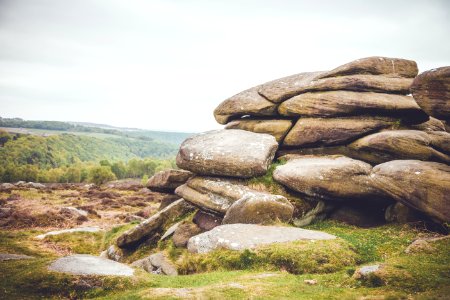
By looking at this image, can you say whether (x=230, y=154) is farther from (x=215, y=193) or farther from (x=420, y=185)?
(x=420, y=185)

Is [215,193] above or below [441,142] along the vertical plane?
below

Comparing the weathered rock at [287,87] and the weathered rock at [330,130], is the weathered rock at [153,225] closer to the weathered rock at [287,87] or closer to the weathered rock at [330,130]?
the weathered rock at [330,130]

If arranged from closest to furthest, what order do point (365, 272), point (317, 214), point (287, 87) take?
point (365, 272) → point (317, 214) → point (287, 87)

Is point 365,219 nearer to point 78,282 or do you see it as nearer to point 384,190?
point 384,190

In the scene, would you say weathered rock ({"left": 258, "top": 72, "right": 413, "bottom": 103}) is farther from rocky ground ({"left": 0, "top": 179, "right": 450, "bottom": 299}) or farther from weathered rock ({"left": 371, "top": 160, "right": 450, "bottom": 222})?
rocky ground ({"left": 0, "top": 179, "right": 450, "bottom": 299})

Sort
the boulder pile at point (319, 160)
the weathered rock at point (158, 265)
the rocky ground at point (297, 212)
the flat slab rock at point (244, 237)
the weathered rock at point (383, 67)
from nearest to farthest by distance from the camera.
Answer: the rocky ground at point (297, 212), the flat slab rock at point (244, 237), the boulder pile at point (319, 160), the weathered rock at point (158, 265), the weathered rock at point (383, 67)

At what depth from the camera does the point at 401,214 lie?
20.0m

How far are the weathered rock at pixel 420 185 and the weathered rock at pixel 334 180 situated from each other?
203 centimetres

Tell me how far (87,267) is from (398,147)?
20.9 metres

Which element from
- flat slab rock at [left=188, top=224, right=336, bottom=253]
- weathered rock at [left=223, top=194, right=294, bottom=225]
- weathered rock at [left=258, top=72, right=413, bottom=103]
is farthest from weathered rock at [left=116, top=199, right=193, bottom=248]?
weathered rock at [left=258, top=72, right=413, bottom=103]

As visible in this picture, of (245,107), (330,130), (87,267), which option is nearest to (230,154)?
(245,107)

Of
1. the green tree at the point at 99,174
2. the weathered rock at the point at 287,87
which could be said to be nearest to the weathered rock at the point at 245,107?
the weathered rock at the point at 287,87

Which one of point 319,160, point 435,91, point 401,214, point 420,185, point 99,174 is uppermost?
point 435,91

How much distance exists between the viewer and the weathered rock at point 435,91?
1656 centimetres
